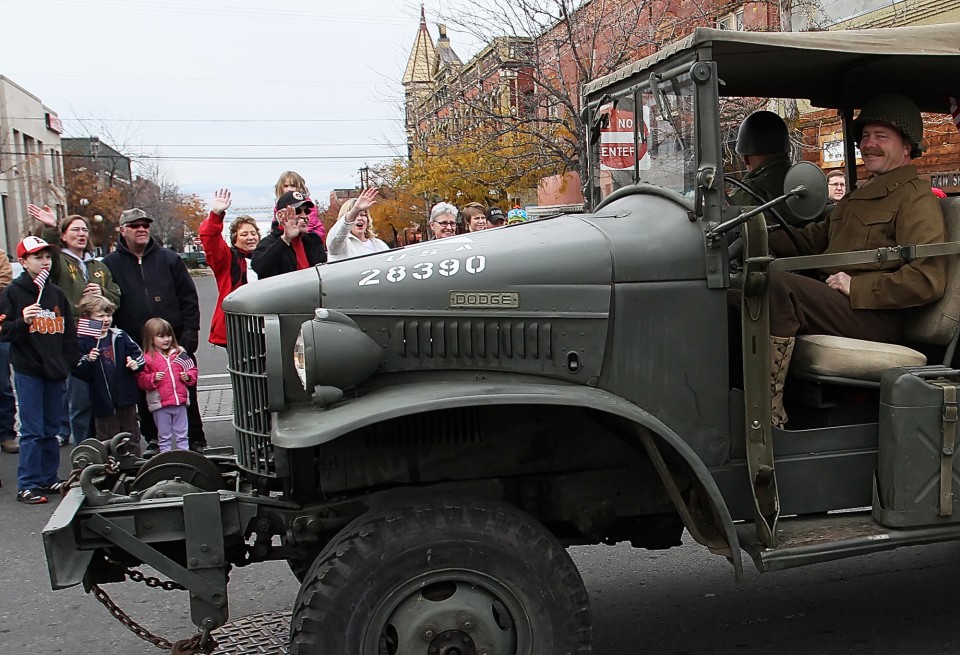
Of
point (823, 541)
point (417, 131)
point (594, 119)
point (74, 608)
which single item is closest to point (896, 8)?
point (417, 131)

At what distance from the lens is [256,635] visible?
13.9ft

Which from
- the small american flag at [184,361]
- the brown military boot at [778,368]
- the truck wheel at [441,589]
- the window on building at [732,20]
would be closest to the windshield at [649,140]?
the brown military boot at [778,368]

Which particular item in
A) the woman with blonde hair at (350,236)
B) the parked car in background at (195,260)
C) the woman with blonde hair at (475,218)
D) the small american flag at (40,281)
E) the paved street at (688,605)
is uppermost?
the parked car in background at (195,260)

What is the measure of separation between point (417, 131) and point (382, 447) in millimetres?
17551

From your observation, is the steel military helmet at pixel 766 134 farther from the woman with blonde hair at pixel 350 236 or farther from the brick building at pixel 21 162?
the brick building at pixel 21 162

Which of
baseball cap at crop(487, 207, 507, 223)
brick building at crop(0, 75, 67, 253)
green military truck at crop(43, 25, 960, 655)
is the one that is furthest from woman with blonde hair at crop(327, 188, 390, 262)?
brick building at crop(0, 75, 67, 253)

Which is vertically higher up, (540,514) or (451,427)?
(451,427)

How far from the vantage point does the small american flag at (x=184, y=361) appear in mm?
6973

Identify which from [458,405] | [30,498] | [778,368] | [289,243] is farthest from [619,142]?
[30,498]

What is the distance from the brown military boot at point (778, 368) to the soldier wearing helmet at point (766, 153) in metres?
1.18

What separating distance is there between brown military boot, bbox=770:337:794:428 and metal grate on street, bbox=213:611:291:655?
2.30m

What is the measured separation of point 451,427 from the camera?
11.4 feet

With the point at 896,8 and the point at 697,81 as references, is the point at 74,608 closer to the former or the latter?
the point at 697,81

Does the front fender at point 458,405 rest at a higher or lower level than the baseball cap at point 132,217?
lower
